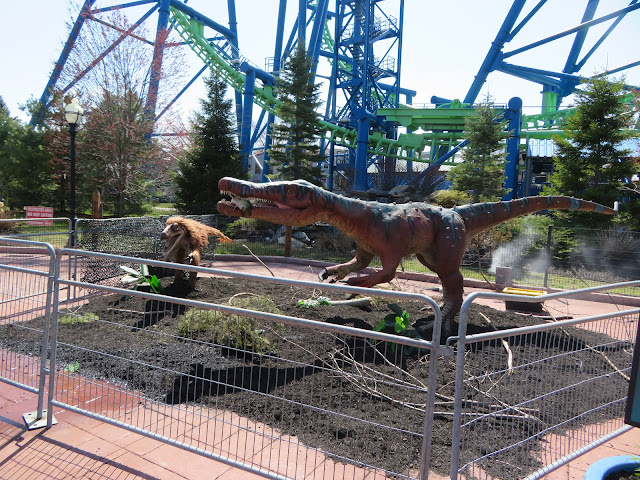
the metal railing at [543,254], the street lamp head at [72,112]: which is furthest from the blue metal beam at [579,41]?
the street lamp head at [72,112]

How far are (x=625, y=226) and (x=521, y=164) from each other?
38.5 feet

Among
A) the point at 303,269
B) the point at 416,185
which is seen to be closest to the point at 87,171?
the point at 303,269

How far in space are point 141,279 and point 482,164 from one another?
48.8 ft

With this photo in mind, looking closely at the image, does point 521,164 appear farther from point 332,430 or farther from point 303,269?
point 332,430

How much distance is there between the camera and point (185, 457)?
9.96 ft

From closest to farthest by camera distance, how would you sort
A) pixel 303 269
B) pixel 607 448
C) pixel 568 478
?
pixel 568 478
pixel 607 448
pixel 303 269

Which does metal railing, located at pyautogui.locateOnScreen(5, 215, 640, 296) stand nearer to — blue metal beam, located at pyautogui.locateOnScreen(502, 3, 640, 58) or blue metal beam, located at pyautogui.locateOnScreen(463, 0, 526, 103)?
blue metal beam, located at pyautogui.locateOnScreen(463, 0, 526, 103)

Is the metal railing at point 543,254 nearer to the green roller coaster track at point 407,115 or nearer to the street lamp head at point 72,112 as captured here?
the street lamp head at point 72,112

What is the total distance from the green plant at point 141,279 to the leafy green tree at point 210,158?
12174 millimetres

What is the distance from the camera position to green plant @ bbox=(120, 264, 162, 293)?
22.9 ft

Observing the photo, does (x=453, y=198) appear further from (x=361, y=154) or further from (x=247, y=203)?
(x=247, y=203)

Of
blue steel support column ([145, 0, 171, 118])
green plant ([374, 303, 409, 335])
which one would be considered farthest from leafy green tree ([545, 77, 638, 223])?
blue steel support column ([145, 0, 171, 118])

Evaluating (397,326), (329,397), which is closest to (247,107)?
(397,326)

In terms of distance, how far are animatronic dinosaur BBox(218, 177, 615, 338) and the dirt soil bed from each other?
807mm
